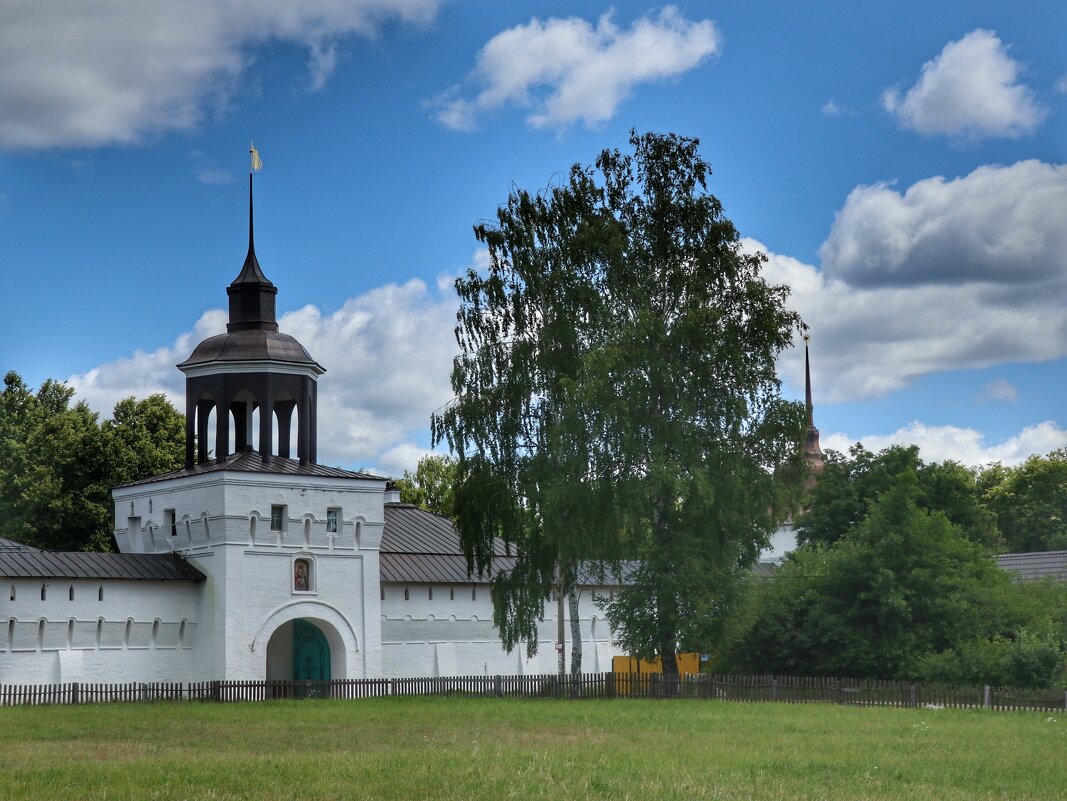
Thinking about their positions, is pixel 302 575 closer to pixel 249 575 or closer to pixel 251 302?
pixel 249 575

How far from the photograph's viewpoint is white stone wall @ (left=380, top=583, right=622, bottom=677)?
45.1m

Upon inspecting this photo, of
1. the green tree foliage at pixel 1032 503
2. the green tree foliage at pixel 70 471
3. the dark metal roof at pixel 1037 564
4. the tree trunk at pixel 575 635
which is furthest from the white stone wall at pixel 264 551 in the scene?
the green tree foliage at pixel 1032 503

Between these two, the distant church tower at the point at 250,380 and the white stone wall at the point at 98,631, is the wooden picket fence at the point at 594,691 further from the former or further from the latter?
the distant church tower at the point at 250,380

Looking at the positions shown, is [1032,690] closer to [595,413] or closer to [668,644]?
[668,644]

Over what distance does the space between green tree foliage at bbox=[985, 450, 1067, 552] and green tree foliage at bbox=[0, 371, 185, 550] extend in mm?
44867

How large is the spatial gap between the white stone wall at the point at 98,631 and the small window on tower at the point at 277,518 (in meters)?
2.73

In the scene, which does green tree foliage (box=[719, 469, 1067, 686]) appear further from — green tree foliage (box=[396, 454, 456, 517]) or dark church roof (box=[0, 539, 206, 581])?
green tree foliage (box=[396, 454, 456, 517])

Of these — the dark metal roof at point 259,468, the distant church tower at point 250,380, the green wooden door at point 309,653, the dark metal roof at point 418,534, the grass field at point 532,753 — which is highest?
the distant church tower at point 250,380

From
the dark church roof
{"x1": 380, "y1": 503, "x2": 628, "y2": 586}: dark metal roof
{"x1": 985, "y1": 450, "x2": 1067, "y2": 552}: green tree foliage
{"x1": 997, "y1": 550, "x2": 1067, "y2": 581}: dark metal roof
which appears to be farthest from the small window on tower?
{"x1": 985, "y1": 450, "x2": 1067, "y2": 552}: green tree foliage

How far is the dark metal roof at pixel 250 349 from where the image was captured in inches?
1706

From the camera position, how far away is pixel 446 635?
4625cm

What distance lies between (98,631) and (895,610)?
2089cm

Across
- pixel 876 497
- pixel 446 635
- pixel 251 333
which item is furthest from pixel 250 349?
pixel 876 497

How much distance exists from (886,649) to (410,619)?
48.3 feet
